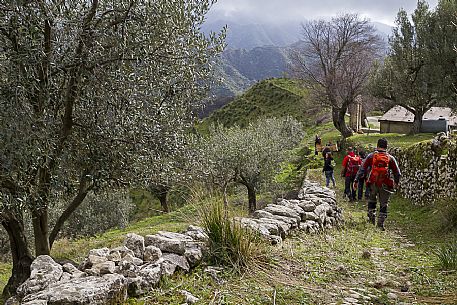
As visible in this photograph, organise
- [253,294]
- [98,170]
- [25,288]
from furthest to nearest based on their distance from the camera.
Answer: [98,170] < [253,294] < [25,288]

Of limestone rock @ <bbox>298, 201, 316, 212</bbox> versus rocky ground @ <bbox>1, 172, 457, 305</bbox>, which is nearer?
rocky ground @ <bbox>1, 172, 457, 305</bbox>

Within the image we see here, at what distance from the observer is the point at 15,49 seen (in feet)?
23.4

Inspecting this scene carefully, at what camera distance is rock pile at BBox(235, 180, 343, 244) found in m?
7.17

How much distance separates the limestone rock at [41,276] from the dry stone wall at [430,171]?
1132 centimetres

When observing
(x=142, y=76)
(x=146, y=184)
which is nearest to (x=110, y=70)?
(x=142, y=76)

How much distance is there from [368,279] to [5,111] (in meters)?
6.11

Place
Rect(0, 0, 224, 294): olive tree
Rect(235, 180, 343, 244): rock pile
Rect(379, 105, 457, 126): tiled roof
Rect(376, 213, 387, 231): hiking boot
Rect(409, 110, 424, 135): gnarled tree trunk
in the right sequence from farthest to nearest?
Rect(379, 105, 457, 126): tiled roof, Rect(409, 110, 424, 135): gnarled tree trunk, Rect(376, 213, 387, 231): hiking boot, Rect(235, 180, 343, 244): rock pile, Rect(0, 0, 224, 294): olive tree

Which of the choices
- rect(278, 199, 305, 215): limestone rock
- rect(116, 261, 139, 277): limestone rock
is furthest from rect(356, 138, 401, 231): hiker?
rect(116, 261, 139, 277): limestone rock

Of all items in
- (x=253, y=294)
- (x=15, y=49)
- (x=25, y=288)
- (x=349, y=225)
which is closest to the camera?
(x=25, y=288)

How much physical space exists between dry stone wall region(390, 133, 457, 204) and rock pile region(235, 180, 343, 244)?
3963mm

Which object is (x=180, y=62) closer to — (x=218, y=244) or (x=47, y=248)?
(x=218, y=244)

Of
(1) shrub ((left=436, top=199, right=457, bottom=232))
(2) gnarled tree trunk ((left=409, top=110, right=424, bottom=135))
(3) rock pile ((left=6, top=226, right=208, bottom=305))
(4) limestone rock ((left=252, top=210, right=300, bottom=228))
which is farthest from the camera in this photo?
(2) gnarled tree trunk ((left=409, top=110, right=424, bottom=135))

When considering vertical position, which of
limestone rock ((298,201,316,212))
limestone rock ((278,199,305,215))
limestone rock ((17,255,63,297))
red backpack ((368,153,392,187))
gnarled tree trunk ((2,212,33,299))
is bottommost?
gnarled tree trunk ((2,212,33,299))

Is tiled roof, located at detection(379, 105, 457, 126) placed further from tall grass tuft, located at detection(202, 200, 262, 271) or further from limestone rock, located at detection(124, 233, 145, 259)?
limestone rock, located at detection(124, 233, 145, 259)
